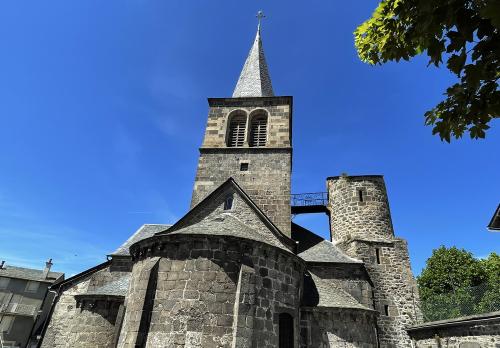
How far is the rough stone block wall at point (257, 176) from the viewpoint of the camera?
16.0 meters

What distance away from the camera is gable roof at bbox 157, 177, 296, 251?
1130cm

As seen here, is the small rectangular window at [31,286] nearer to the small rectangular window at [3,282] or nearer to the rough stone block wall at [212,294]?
the small rectangular window at [3,282]

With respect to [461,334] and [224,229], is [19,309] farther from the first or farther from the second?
[461,334]

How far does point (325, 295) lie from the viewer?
1313cm

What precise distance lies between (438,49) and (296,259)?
32.5ft

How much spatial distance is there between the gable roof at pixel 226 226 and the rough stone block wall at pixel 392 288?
4.73 metres

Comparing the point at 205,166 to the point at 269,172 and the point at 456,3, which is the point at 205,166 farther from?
the point at 456,3

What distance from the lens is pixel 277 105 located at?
1942 centimetres

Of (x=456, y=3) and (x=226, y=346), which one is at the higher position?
(x=456, y=3)

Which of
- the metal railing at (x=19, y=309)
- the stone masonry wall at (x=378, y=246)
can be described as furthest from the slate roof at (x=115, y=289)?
the metal railing at (x=19, y=309)

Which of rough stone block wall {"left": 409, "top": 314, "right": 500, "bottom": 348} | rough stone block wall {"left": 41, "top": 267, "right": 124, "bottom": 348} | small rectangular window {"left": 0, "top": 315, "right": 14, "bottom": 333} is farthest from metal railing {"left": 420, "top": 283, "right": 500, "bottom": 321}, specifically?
small rectangular window {"left": 0, "top": 315, "right": 14, "bottom": 333}

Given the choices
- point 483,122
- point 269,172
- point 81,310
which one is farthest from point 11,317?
point 483,122

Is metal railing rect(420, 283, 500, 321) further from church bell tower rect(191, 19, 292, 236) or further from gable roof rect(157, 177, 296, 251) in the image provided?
church bell tower rect(191, 19, 292, 236)

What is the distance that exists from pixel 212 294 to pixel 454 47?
9.01m
